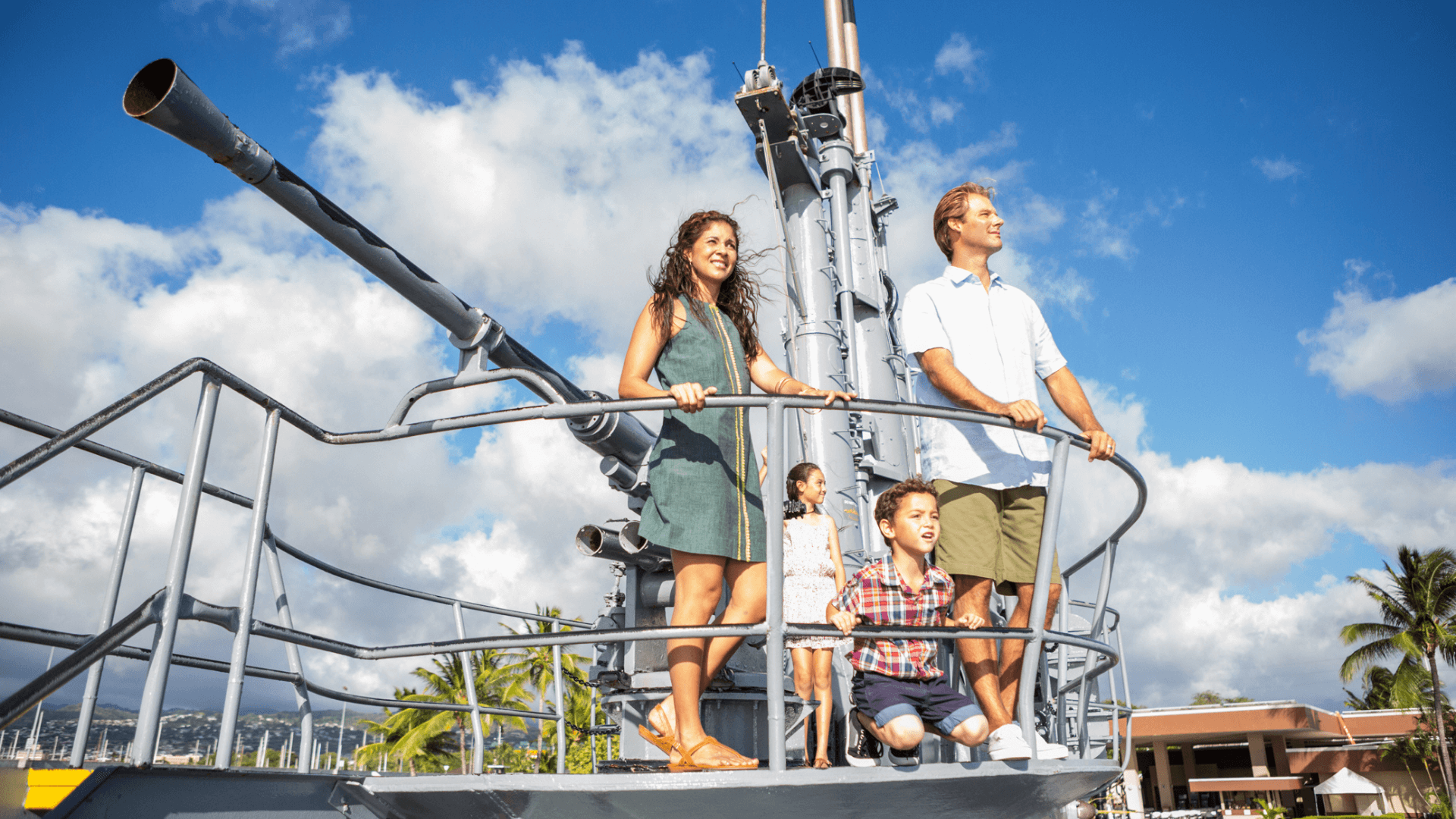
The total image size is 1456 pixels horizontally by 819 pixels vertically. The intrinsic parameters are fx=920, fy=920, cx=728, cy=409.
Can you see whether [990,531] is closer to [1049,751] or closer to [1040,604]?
[1040,604]

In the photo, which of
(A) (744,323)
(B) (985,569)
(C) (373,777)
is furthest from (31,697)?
(B) (985,569)

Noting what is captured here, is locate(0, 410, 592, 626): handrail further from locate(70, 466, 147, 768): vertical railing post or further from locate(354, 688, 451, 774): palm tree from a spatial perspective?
locate(354, 688, 451, 774): palm tree

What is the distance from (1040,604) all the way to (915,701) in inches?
16.9

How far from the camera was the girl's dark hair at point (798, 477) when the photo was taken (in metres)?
3.83

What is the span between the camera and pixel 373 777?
2508mm

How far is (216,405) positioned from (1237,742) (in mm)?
36902

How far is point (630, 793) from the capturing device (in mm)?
2291

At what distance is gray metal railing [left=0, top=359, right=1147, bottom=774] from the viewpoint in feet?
6.56

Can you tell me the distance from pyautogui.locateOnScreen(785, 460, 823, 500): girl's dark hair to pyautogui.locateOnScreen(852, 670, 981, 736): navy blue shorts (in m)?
1.32

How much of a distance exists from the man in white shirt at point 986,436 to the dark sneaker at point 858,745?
1.14 feet

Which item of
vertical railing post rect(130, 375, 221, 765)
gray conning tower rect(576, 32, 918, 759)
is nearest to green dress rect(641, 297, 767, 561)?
vertical railing post rect(130, 375, 221, 765)

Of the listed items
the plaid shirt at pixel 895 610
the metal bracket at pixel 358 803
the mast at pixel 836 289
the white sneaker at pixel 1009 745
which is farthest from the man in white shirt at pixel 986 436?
the mast at pixel 836 289

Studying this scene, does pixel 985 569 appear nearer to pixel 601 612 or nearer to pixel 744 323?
pixel 744 323

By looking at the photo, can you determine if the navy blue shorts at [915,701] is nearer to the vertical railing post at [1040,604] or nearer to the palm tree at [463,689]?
the vertical railing post at [1040,604]
